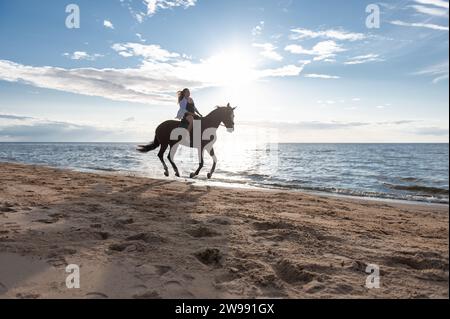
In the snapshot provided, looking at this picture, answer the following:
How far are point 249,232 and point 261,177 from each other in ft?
37.4

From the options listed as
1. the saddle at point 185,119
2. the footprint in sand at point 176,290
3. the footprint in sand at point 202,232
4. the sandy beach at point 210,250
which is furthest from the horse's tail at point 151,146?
the footprint in sand at point 176,290

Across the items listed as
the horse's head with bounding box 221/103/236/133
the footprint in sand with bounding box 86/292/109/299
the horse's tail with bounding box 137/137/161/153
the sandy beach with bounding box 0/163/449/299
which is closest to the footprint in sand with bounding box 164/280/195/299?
the sandy beach with bounding box 0/163/449/299

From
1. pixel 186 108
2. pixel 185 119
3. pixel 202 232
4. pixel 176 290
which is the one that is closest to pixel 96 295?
pixel 176 290

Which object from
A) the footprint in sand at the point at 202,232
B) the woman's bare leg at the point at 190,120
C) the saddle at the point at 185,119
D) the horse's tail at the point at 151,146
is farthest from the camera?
the horse's tail at the point at 151,146

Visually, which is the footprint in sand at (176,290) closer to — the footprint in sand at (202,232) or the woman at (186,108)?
the footprint in sand at (202,232)

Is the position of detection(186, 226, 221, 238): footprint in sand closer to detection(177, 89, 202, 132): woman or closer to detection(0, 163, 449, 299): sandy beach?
detection(0, 163, 449, 299): sandy beach

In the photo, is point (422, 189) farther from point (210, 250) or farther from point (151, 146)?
point (210, 250)

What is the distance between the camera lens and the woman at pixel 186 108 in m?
12.1

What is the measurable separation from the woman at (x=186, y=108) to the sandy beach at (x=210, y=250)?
5311 mm

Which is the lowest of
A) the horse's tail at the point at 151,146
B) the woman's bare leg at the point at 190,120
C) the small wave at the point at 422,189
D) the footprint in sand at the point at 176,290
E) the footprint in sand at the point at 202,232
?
the small wave at the point at 422,189

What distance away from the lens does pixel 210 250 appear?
172 inches

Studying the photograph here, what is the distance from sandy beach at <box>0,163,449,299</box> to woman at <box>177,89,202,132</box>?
5.31m

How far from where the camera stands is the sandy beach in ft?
11.1
